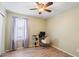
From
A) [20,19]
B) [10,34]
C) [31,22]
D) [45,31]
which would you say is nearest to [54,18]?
[45,31]

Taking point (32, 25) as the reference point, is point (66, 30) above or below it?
below

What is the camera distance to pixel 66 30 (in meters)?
2.97

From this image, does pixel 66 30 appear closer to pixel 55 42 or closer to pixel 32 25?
pixel 55 42

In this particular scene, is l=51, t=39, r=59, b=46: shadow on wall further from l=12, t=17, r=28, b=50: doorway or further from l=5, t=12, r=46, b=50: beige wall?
l=12, t=17, r=28, b=50: doorway

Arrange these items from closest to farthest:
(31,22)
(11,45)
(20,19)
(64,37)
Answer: (64,37) < (11,45) < (20,19) < (31,22)

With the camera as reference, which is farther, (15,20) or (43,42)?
(43,42)

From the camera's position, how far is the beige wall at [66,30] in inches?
102

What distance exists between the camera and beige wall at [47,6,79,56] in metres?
2.58

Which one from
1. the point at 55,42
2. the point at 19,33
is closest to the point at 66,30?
the point at 55,42

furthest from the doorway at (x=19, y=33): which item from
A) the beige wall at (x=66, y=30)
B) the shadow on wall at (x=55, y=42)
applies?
the shadow on wall at (x=55, y=42)

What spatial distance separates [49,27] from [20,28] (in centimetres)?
131

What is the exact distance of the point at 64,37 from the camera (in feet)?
10.1

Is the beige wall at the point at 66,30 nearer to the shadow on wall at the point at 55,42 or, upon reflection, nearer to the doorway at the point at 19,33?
the shadow on wall at the point at 55,42

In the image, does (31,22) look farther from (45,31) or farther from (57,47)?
(57,47)
